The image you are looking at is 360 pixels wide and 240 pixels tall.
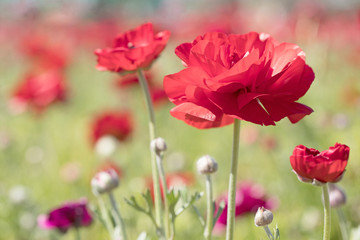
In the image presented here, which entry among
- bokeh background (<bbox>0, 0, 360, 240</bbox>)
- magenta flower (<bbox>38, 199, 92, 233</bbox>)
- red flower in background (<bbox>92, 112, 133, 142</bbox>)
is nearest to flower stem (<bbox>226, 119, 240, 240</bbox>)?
bokeh background (<bbox>0, 0, 360, 240</bbox>)

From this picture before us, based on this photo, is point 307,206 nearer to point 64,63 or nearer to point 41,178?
point 41,178

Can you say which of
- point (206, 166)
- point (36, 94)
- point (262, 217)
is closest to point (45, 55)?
point (36, 94)

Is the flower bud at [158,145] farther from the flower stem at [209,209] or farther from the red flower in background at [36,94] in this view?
the red flower in background at [36,94]

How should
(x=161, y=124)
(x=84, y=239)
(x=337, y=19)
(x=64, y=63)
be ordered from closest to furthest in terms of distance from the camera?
(x=84, y=239) → (x=161, y=124) → (x=64, y=63) → (x=337, y=19)

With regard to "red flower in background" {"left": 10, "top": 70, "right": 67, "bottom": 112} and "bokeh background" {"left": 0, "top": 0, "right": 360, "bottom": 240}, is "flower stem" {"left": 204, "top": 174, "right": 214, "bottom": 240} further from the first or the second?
"red flower in background" {"left": 10, "top": 70, "right": 67, "bottom": 112}

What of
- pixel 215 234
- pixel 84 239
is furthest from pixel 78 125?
pixel 215 234

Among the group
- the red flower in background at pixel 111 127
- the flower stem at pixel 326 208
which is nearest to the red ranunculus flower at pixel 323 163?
the flower stem at pixel 326 208

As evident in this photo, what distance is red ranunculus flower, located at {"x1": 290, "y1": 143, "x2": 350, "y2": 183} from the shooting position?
54cm

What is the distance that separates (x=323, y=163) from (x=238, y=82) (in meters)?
0.13

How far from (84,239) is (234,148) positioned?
0.90m

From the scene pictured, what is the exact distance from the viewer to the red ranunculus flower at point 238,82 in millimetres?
557

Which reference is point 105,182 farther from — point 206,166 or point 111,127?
point 111,127

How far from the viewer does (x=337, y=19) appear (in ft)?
14.9

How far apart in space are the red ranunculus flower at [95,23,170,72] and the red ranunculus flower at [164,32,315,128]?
4.9 inches
